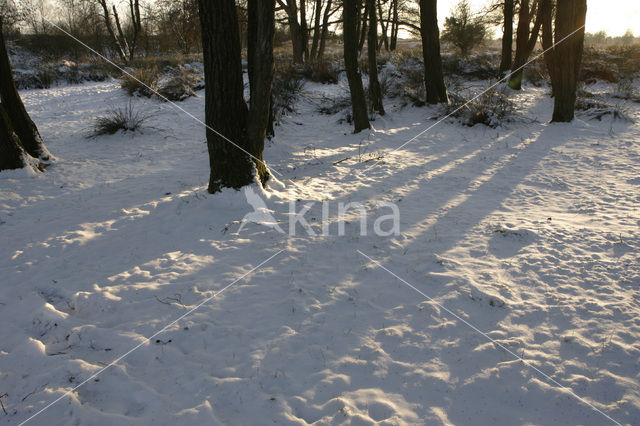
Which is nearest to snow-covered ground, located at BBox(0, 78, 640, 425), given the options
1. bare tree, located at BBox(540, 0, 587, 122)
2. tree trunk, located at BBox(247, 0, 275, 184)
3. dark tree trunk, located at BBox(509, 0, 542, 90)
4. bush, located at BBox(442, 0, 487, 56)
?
tree trunk, located at BBox(247, 0, 275, 184)

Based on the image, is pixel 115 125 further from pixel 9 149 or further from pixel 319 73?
pixel 319 73

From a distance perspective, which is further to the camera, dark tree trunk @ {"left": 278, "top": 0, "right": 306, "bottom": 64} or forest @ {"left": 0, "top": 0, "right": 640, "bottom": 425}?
dark tree trunk @ {"left": 278, "top": 0, "right": 306, "bottom": 64}

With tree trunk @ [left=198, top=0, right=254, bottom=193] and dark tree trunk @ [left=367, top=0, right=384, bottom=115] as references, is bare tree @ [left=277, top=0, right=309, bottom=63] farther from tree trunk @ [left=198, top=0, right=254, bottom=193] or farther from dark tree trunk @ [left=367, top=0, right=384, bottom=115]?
tree trunk @ [left=198, top=0, right=254, bottom=193]

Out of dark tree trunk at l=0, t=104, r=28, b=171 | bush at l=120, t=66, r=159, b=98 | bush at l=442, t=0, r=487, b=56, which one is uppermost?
bush at l=442, t=0, r=487, b=56

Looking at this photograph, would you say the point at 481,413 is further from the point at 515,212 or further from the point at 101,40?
the point at 101,40

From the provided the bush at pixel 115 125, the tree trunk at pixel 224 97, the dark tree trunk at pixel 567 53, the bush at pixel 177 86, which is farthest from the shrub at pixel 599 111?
the bush at pixel 177 86

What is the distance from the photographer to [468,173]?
6.50 metres

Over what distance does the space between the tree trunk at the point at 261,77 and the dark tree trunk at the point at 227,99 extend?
0.04ft

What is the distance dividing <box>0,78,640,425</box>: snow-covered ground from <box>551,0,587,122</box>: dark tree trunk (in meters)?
3.03

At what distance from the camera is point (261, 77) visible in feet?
16.2

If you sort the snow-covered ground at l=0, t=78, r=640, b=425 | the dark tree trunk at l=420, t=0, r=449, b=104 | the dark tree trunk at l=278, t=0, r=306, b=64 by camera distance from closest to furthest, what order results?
the snow-covered ground at l=0, t=78, r=640, b=425 < the dark tree trunk at l=420, t=0, r=449, b=104 < the dark tree trunk at l=278, t=0, r=306, b=64

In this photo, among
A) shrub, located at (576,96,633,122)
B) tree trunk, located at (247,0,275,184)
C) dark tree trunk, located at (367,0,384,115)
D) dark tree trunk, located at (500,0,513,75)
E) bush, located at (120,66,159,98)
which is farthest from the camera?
dark tree trunk, located at (500,0,513,75)

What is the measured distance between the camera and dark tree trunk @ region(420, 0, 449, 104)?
1039 centimetres

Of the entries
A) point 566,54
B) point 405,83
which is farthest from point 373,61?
point 566,54
